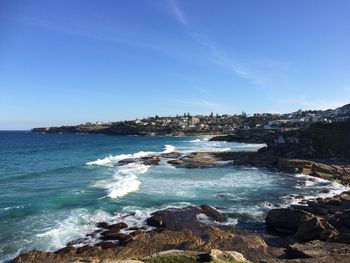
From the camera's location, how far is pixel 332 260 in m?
16.5

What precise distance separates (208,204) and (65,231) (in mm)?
11295

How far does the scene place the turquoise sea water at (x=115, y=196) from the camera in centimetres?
2338

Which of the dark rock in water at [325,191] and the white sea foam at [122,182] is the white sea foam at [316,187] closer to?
the dark rock in water at [325,191]

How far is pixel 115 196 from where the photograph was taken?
3222 centimetres

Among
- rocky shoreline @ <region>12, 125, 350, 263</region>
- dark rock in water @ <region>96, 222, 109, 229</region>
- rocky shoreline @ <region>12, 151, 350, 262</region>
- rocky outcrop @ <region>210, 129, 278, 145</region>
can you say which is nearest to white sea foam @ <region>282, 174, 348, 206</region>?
rocky shoreline @ <region>12, 125, 350, 263</region>

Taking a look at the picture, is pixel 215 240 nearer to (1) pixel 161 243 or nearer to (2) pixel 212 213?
(1) pixel 161 243

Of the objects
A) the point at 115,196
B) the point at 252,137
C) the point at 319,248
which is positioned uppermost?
the point at 252,137

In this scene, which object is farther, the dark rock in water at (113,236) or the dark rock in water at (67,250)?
the dark rock in water at (113,236)

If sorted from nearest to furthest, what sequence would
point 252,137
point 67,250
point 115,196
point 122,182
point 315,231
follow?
point 67,250
point 315,231
point 115,196
point 122,182
point 252,137

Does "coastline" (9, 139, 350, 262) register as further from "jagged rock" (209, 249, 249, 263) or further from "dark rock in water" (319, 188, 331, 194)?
"dark rock in water" (319, 188, 331, 194)

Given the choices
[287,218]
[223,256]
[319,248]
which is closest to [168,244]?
[223,256]

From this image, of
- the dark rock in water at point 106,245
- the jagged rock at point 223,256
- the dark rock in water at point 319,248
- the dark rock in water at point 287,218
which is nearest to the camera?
the jagged rock at point 223,256

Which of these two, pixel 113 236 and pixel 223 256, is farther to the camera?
pixel 113 236

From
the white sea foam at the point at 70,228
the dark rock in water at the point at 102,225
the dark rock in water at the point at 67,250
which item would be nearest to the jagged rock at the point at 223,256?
the dark rock in water at the point at 67,250
